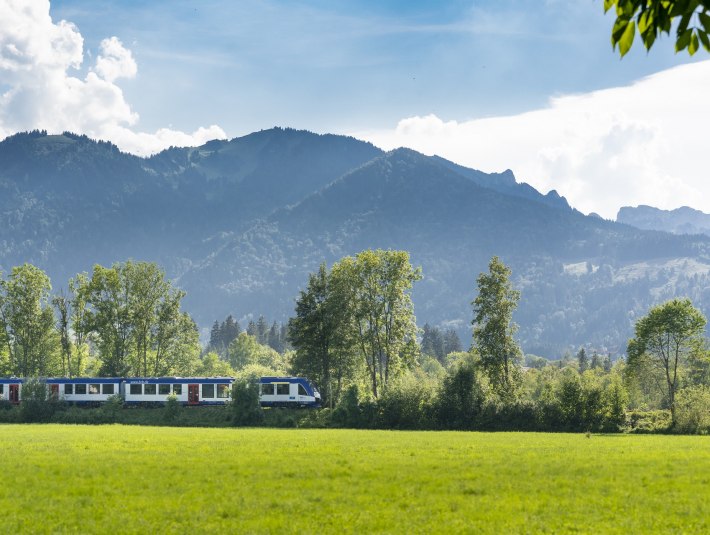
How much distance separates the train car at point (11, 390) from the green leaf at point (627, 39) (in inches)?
3615

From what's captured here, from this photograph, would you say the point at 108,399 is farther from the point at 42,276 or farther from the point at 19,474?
the point at 19,474

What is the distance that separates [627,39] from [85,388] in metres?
89.0

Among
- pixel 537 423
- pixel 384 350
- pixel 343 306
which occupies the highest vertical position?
pixel 343 306

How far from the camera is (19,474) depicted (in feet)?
103

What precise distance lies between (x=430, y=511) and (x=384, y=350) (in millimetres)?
63091

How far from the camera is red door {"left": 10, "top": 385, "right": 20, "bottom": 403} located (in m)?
86.4

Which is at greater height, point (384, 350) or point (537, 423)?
point (384, 350)

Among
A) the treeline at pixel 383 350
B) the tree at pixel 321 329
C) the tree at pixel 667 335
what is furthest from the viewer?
the tree at pixel 321 329

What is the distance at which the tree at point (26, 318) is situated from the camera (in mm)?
97562

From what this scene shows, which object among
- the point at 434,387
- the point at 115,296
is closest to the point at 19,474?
the point at 434,387

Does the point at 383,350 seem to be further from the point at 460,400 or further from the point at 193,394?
the point at 193,394

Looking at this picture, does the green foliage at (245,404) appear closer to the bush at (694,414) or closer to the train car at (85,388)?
the train car at (85,388)

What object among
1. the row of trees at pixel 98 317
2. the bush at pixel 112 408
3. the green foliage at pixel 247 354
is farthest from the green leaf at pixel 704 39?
the green foliage at pixel 247 354

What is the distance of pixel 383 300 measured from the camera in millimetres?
86062
